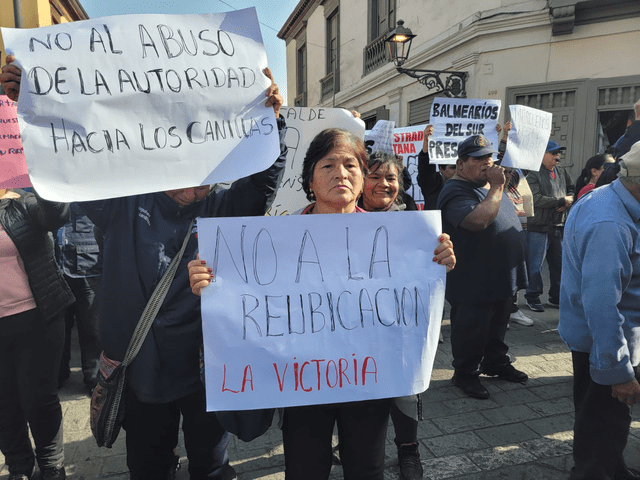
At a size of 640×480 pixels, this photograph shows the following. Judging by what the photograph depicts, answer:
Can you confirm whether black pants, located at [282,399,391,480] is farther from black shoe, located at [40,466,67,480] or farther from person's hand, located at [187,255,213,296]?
black shoe, located at [40,466,67,480]

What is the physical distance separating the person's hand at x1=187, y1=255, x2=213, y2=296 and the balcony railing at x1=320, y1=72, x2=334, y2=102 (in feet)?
59.3

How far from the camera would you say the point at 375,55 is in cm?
1424

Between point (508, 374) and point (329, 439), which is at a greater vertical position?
point (329, 439)

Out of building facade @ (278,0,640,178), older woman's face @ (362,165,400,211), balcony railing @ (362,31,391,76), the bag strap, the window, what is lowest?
the bag strap

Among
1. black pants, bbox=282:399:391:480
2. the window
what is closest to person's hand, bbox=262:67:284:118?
black pants, bbox=282:399:391:480

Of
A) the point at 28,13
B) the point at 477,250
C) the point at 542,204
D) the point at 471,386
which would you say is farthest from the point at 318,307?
the point at 28,13

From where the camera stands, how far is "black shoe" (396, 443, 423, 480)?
247 centimetres

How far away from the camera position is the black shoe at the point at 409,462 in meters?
2.47

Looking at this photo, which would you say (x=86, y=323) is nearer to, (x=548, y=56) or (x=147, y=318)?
(x=147, y=318)

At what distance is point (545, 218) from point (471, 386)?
306 centimetres

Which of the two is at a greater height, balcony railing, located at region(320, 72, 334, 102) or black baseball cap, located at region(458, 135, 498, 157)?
balcony railing, located at region(320, 72, 334, 102)

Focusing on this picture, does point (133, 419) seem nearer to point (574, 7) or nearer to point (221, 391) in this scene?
point (221, 391)

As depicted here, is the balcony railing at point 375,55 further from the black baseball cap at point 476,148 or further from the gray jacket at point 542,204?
the black baseball cap at point 476,148

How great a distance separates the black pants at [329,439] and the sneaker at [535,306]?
4629 mm
